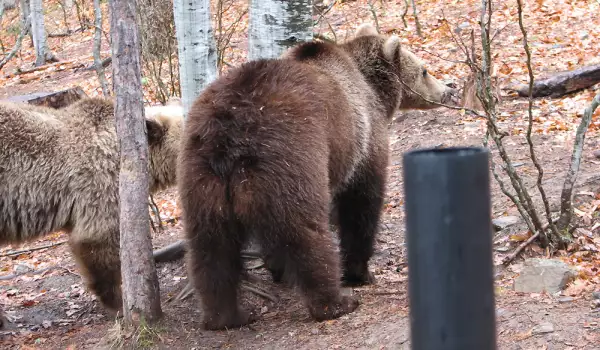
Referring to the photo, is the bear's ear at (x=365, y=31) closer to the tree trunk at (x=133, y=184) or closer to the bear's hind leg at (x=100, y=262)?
the tree trunk at (x=133, y=184)

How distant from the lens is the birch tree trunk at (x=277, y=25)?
630 cm

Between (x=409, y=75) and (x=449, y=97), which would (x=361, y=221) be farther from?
(x=449, y=97)

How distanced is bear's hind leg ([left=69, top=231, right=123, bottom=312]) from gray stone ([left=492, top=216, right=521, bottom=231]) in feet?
10.8

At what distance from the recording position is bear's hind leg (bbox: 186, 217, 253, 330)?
4.51 meters

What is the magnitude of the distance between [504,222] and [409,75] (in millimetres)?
1697

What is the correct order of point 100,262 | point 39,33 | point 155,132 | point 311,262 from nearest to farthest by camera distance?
point 311,262, point 100,262, point 155,132, point 39,33

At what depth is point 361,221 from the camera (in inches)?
233

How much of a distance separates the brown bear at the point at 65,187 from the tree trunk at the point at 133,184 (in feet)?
3.11

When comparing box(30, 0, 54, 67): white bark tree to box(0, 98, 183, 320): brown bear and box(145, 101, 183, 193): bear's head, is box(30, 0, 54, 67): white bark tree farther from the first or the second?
box(0, 98, 183, 320): brown bear

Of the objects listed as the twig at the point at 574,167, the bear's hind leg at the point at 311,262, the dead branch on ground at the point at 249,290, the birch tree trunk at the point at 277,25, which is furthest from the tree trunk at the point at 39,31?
the twig at the point at 574,167

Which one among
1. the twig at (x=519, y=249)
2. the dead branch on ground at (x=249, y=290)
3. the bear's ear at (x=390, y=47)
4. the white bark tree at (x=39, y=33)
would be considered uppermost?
the white bark tree at (x=39, y=33)

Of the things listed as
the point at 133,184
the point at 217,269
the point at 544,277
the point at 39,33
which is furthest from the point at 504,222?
the point at 39,33

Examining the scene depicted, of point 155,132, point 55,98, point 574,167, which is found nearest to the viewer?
point 574,167

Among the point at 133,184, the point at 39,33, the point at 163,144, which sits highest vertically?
the point at 39,33
